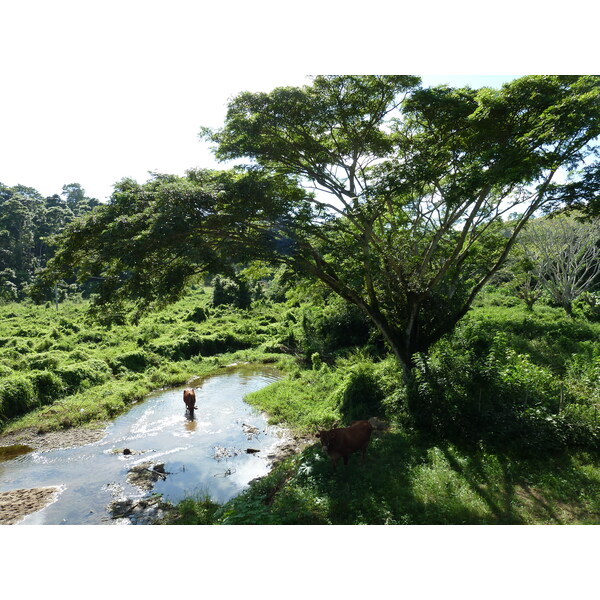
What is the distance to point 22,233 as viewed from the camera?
115 feet

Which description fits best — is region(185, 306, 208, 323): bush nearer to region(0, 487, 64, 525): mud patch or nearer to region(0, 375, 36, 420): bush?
region(0, 375, 36, 420): bush

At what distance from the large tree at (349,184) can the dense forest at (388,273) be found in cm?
5

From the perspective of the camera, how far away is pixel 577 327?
14453 millimetres

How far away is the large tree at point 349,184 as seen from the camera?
280 inches

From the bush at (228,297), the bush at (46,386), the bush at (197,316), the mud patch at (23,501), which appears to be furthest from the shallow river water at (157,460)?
A: the bush at (228,297)

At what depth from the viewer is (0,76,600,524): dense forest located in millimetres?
5688

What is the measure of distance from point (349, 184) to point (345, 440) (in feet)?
19.4

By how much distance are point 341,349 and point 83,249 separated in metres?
11.0

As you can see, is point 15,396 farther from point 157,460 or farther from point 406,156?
point 406,156

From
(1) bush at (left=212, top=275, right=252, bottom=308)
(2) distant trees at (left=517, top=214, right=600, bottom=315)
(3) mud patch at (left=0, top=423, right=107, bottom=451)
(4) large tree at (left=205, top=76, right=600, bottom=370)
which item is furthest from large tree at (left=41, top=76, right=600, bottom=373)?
(1) bush at (left=212, top=275, right=252, bottom=308)

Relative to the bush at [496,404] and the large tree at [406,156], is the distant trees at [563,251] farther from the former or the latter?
the bush at [496,404]

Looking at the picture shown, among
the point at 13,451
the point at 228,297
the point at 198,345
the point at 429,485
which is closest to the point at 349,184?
the point at 429,485

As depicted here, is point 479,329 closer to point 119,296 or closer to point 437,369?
point 437,369

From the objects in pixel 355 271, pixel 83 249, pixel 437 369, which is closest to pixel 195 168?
pixel 83 249
